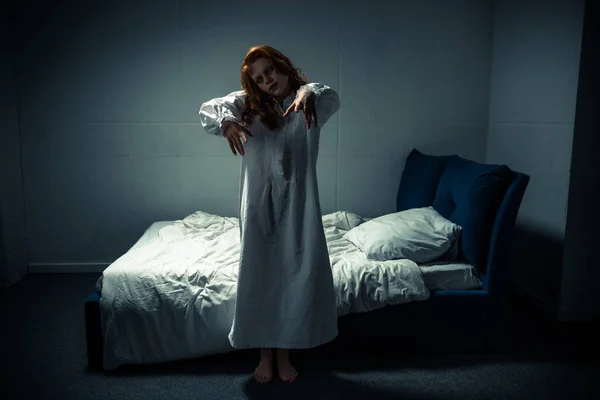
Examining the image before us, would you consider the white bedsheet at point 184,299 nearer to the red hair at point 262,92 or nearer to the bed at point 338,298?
the bed at point 338,298

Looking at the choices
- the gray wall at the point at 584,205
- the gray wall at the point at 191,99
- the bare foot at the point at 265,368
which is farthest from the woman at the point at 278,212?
the gray wall at the point at 191,99

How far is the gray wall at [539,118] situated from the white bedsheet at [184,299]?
1.07m

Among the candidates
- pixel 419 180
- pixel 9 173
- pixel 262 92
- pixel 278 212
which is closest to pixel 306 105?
pixel 262 92

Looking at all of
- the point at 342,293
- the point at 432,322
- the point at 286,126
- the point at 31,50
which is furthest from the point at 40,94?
the point at 432,322

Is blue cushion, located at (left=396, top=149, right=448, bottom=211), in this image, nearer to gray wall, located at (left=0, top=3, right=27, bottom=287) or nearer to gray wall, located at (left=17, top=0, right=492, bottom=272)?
gray wall, located at (left=17, top=0, right=492, bottom=272)

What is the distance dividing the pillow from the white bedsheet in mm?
83

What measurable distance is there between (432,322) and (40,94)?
10.3ft

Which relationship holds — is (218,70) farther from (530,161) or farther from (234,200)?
(530,161)

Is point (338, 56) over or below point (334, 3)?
below

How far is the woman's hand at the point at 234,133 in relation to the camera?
1.98 metres

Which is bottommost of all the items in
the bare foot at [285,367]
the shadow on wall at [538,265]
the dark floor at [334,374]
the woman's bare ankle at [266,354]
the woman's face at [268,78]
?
the dark floor at [334,374]

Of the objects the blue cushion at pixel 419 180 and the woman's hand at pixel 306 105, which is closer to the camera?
the woman's hand at pixel 306 105

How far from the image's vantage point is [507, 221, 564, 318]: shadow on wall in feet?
9.70

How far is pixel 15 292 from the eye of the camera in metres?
3.43
